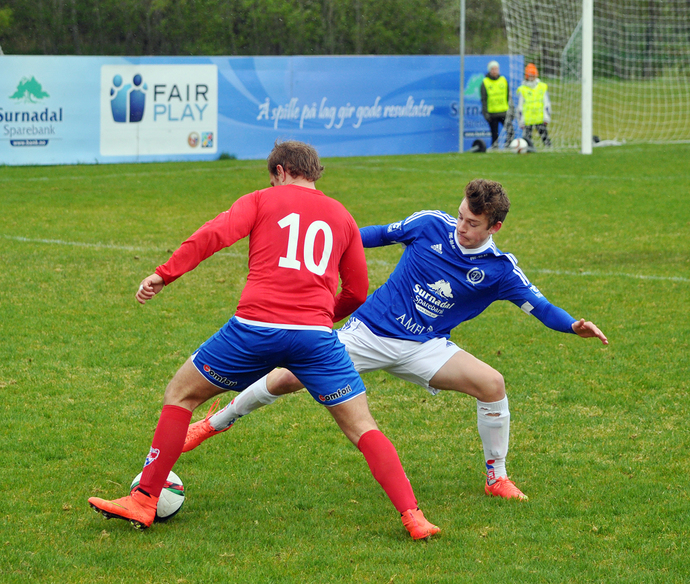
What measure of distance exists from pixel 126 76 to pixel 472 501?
16907 millimetres

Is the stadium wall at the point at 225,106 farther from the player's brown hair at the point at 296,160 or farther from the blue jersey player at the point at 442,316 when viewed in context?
the player's brown hair at the point at 296,160

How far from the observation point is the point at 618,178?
16594mm

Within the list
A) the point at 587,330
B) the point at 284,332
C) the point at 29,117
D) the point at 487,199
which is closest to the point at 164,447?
the point at 284,332

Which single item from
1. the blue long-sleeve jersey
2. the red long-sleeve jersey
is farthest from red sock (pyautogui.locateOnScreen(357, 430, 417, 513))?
the blue long-sleeve jersey

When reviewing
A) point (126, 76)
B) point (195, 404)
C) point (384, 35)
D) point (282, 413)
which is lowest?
point (282, 413)

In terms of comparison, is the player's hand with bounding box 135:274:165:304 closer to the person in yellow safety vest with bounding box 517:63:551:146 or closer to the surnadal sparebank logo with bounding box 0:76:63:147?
the surnadal sparebank logo with bounding box 0:76:63:147

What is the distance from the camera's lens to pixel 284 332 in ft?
12.5

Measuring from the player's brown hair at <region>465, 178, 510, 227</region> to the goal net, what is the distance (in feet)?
63.5

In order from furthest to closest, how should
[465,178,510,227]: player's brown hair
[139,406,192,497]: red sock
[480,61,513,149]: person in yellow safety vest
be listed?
[480,61,513,149]: person in yellow safety vest < [465,178,510,227]: player's brown hair < [139,406,192,497]: red sock

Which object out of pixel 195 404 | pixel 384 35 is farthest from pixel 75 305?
pixel 384 35

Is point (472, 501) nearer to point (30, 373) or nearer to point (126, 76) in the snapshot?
point (30, 373)

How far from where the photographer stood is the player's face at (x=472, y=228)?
4.32 metres

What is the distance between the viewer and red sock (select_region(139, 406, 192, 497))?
3.93 meters

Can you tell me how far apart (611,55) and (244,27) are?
985cm
